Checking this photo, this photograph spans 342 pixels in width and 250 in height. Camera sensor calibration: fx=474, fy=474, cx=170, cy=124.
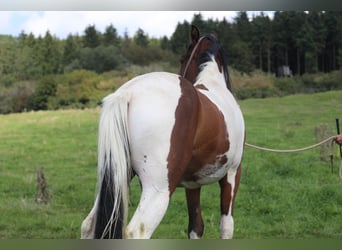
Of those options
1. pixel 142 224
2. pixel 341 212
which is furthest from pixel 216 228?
pixel 142 224

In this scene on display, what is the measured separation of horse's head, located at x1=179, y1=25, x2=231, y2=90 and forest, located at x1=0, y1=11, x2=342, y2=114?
273 centimetres

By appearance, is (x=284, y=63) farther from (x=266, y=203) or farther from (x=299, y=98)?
(x=266, y=203)

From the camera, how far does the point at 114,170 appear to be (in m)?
2.49

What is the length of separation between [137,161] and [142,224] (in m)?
0.33

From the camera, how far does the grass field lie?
5.20 meters

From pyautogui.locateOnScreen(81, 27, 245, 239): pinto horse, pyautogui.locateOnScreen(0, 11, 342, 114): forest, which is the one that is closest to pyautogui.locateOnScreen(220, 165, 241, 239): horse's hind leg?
pyautogui.locateOnScreen(81, 27, 245, 239): pinto horse

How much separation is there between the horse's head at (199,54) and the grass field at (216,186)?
1723 millimetres

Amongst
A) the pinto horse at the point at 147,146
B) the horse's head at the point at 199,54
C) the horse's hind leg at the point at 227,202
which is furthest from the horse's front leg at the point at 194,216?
the horse's head at the point at 199,54

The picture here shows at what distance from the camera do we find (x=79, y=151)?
6.52 metres

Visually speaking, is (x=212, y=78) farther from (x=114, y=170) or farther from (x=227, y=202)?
(x=114, y=170)

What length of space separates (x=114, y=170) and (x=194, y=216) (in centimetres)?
116

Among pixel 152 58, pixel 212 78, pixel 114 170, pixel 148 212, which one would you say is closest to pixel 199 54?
pixel 212 78

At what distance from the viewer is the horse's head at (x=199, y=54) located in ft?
11.6

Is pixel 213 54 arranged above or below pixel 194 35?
below
